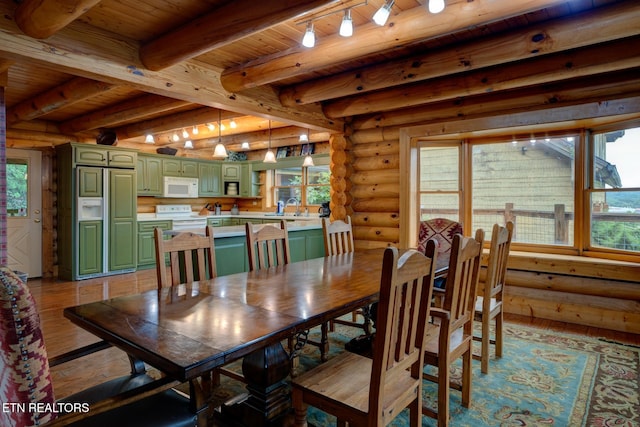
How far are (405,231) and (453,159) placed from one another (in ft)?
3.61

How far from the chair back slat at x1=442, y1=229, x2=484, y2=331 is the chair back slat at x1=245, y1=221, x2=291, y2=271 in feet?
4.38

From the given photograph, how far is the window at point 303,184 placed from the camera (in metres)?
7.48

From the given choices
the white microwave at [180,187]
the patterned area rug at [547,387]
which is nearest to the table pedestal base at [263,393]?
the patterned area rug at [547,387]

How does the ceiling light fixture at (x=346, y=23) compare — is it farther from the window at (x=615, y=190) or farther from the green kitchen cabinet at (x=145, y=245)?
the green kitchen cabinet at (x=145, y=245)

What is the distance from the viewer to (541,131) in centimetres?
412

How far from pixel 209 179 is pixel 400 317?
712cm

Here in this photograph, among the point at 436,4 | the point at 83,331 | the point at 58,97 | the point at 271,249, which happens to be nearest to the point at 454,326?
the point at 271,249

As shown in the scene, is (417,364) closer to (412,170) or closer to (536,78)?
(536,78)

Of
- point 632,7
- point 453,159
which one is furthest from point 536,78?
point 453,159

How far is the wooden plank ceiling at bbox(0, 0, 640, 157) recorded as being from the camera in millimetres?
2287

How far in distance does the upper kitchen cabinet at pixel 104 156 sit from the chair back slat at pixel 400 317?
19.3 ft

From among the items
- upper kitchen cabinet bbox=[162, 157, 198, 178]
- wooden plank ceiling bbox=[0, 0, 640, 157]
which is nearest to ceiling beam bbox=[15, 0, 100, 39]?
wooden plank ceiling bbox=[0, 0, 640, 157]

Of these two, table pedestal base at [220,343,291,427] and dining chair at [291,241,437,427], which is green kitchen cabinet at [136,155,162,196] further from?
dining chair at [291,241,437,427]

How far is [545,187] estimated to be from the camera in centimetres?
418
